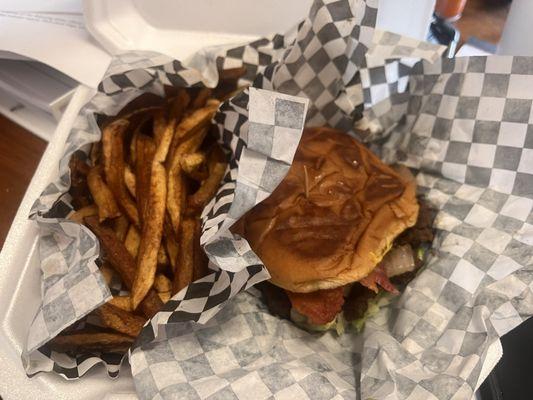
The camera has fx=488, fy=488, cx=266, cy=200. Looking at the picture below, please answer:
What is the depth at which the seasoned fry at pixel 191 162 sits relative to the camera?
1.18m

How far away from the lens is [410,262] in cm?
123

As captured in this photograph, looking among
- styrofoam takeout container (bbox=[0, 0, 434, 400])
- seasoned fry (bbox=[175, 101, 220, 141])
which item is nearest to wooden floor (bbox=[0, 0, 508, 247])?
styrofoam takeout container (bbox=[0, 0, 434, 400])

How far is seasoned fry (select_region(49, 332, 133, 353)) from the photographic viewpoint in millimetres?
993

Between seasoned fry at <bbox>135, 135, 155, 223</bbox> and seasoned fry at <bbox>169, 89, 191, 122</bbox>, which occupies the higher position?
seasoned fry at <bbox>169, 89, 191, 122</bbox>

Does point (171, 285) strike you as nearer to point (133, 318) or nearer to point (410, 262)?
point (133, 318)

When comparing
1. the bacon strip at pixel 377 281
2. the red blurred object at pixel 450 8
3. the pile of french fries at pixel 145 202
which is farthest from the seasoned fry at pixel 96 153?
the red blurred object at pixel 450 8

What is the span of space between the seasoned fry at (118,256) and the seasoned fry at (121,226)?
0.06 metres

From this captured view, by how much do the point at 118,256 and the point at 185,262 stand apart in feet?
0.49

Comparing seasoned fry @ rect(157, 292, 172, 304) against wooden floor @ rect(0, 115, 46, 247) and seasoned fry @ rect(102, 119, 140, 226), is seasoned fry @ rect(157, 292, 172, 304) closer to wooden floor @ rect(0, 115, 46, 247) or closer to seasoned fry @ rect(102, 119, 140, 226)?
seasoned fry @ rect(102, 119, 140, 226)

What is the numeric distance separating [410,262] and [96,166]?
83 cm

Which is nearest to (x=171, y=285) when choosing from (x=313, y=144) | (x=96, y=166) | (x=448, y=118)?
(x=96, y=166)

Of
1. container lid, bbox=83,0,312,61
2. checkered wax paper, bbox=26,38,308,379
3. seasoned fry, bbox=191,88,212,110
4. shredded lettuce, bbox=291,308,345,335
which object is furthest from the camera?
container lid, bbox=83,0,312,61

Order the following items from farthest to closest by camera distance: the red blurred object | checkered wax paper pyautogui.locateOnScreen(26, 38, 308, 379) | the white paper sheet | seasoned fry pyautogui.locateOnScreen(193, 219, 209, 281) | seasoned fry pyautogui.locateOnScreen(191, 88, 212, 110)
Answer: the red blurred object
the white paper sheet
seasoned fry pyautogui.locateOnScreen(191, 88, 212, 110)
seasoned fry pyautogui.locateOnScreen(193, 219, 209, 281)
checkered wax paper pyautogui.locateOnScreen(26, 38, 308, 379)

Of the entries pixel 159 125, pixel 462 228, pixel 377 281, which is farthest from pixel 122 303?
pixel 462 228
